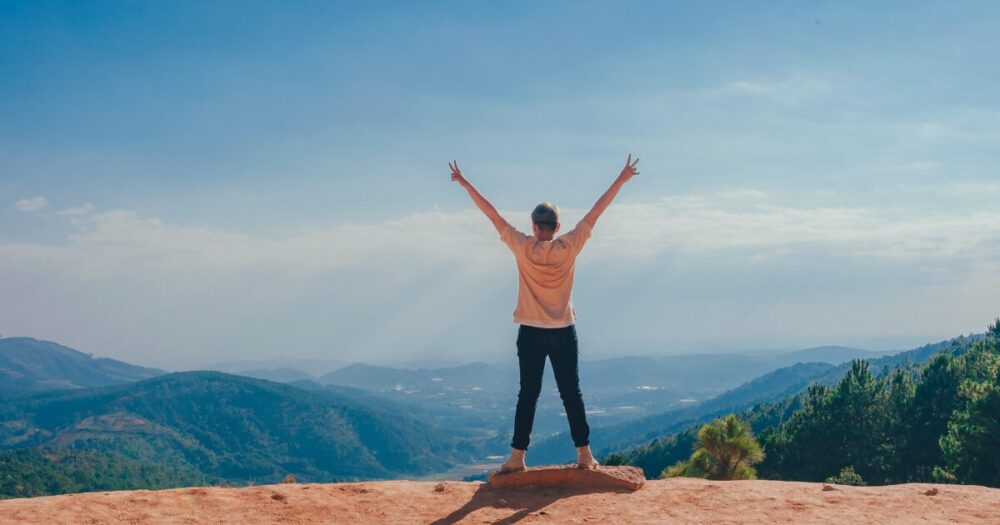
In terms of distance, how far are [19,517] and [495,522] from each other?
15.9 ft

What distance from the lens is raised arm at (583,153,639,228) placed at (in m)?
8.85

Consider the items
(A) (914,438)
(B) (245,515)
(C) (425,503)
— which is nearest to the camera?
(B) (245,515)

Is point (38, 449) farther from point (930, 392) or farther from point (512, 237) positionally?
point (512, 237)

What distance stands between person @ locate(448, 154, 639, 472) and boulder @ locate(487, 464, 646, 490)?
512 millimetres

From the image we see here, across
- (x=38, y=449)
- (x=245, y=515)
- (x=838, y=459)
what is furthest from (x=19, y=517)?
(x=38, y=449)

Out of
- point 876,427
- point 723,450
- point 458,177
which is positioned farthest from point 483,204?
point 876,427

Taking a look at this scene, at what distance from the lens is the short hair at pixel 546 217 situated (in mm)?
8859

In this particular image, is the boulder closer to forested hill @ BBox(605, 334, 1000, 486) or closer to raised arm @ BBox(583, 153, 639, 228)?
raised arm @ BBox(583, 153, 639, 228)

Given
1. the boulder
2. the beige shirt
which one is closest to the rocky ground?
the boulder

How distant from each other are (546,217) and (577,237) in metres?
0.45

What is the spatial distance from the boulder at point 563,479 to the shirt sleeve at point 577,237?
281cm

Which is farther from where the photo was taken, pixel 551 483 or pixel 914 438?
pixel 914 438

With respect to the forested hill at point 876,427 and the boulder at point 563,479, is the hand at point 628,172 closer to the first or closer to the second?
the boulder at point 563,479

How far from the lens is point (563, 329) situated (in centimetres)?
891
